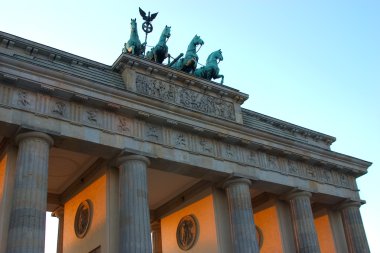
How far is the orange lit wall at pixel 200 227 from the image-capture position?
2334 centimetres

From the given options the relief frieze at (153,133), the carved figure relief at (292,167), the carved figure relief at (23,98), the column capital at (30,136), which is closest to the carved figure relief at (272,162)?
the carved figure relief at (292,167)

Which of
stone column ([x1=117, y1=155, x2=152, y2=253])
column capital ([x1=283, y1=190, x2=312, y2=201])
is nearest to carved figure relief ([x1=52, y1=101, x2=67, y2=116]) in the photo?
stone column ([x1=117, y1=155, x2=152, y2=253])

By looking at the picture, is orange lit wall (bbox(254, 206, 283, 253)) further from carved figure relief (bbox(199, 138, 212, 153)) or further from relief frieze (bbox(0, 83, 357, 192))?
carved figure relief (bbox(199, 138, 212, 153))

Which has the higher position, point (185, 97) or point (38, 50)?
point (38, 50)

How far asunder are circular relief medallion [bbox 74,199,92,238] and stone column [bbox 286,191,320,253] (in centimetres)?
996

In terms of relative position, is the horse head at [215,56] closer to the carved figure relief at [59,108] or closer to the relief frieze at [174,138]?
the relief frieze at [174,138]

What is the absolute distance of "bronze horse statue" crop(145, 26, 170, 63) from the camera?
82.5ft

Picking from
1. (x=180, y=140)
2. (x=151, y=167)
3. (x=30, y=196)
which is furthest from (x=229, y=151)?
(x=30, y=196)

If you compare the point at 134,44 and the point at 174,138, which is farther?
the point at 134,44

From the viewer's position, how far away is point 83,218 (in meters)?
21.9

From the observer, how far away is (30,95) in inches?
742

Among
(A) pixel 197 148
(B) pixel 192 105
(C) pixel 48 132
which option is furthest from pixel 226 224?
(C) pixel 48 132

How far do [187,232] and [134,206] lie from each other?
6.39 meters

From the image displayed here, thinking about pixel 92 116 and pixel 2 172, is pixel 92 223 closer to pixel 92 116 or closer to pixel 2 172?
pixel 2 172
